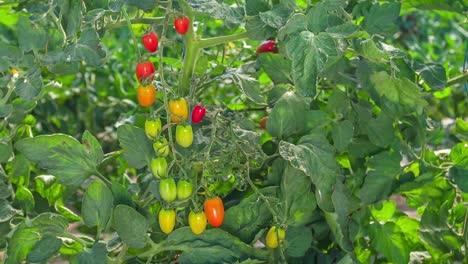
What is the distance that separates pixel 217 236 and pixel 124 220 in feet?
0.57

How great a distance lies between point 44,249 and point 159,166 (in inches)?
12.4

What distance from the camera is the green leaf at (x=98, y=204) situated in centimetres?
160

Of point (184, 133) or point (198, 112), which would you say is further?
point (198, 112)

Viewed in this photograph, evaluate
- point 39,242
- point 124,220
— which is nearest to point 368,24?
point 124,220

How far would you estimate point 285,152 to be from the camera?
5.13 ft

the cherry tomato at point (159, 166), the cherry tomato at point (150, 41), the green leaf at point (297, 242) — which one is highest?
the cherry tomato at point (150, 41)

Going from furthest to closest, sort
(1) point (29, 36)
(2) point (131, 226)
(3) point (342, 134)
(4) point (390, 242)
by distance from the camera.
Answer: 1. (4) point (390, 242)
2. (3) point (342, 134)
3. (1) point (29, 36)
4. (2) point (131, 226)

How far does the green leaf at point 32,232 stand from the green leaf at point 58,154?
0.07 m

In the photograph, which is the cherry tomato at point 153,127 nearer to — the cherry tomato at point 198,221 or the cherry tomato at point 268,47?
the cherry tomato at point 198,221

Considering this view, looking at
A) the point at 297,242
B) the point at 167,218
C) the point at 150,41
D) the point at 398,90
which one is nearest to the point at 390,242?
the point at 297,242

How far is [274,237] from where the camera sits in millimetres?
1646

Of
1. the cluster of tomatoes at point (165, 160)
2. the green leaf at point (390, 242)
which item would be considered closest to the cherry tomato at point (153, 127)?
the cluster of tomatoes at point (165, 160)

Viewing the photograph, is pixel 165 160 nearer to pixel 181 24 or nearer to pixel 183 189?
pixel 183 189

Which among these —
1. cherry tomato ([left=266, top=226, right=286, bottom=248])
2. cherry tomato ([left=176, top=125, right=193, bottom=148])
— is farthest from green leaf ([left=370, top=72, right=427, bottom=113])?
cherry tomato ([left=176, top=125, right=193, bottom=148])
